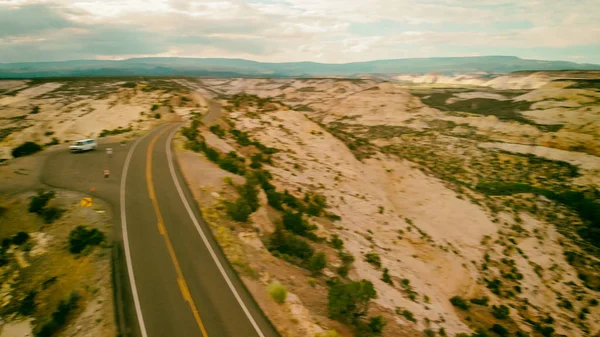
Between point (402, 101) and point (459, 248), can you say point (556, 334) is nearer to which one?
point (459, 248)

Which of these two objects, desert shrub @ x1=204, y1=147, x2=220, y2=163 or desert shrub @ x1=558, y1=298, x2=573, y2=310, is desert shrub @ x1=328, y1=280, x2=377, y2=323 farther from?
desert shrub @ x1=558, y1=298, x2=573, y2=310

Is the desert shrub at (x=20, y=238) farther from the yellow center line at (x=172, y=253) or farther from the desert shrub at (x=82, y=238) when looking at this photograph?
the yellow center line at (x=172, y=253)

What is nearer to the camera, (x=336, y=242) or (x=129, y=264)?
(x=129, y=264)

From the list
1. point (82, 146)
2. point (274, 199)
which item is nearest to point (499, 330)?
point (274, 199)

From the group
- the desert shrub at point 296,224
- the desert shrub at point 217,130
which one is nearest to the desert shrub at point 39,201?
the desert shrub at point 296,224

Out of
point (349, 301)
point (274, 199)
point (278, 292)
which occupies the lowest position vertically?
point (349, 301)

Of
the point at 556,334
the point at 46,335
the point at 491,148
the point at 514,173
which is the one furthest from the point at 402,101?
the point at 46,335

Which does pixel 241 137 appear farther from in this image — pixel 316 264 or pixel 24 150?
pixel 316 264
